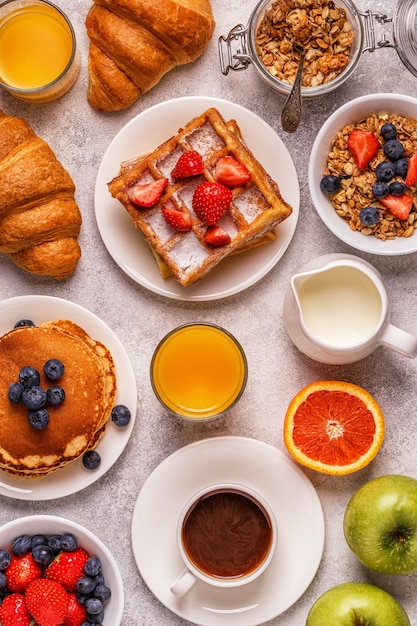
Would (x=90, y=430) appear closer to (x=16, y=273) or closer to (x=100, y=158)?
(x=16, y=273)

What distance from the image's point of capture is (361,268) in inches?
83.1

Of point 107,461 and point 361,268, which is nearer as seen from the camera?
point 361,268

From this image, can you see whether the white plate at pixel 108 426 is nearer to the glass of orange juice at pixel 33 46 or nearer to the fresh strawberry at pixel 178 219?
the fresh strawberry at pixel 178 219

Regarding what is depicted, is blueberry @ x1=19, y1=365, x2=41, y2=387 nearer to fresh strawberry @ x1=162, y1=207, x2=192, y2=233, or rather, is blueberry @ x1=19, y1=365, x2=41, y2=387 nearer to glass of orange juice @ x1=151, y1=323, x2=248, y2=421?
glass of orange juice @ x1=151, y1=323, x2=248, y2=421

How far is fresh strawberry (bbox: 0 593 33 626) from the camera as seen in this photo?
217 centimetres

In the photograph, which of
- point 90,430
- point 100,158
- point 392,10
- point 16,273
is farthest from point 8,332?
point 392,10

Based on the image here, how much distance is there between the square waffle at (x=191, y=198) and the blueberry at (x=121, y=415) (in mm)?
392

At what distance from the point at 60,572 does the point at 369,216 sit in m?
1.27

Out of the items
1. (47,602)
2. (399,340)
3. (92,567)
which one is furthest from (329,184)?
(47,602)

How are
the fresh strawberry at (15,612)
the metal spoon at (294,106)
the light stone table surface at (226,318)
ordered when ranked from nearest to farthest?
the metal spoon at (294,106) → the fresh strawberry at (15,612) → the light stone table surface at (226,318)

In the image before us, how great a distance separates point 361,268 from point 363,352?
0.22 metres

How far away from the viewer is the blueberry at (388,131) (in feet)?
7.07

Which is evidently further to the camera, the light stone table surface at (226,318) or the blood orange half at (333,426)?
the light stone table surface at (226,318)

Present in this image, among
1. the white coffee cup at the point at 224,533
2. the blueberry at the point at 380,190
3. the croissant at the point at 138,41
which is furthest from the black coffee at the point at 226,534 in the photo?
the croissant at the point at 138,41
